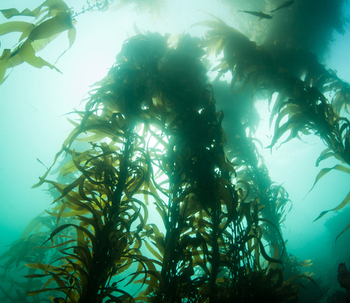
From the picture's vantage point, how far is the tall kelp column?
1.23 meters

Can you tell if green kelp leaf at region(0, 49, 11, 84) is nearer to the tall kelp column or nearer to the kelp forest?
the kelp forest

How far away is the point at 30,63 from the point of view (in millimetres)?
1427

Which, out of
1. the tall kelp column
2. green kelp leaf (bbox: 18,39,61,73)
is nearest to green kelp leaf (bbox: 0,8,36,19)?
green kelp leaf (bbox: 18,39,61,73)

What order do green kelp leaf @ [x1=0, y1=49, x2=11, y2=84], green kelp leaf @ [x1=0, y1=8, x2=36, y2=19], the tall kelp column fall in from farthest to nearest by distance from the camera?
green kelp leaf @ [x1=0, y1=49, x2=11, y2=84], green kelp leaf @ [x1=0, y1=8, x2=36, y2=19], the tall kelp column

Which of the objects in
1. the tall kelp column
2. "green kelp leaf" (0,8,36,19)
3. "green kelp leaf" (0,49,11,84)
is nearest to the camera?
the tall kelp column

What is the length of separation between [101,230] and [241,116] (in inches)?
195

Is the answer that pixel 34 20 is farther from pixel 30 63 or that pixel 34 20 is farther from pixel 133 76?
pixel 133 76

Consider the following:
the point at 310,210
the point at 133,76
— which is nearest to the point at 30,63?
the point at 133,76

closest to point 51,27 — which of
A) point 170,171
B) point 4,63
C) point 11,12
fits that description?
point 11,12

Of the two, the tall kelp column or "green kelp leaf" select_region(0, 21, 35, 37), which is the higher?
"green kelp leaf" select_region(0, 21, 35, 37)

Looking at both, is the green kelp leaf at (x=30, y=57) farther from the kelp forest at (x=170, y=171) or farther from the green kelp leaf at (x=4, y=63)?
the green kelp leaf at (x=4, y=63)

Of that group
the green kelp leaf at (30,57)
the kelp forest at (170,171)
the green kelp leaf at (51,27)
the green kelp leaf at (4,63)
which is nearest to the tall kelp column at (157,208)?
the kelp forest at (170,171)

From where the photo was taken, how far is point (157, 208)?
1.57 metres

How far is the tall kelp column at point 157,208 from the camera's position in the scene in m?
1.23
